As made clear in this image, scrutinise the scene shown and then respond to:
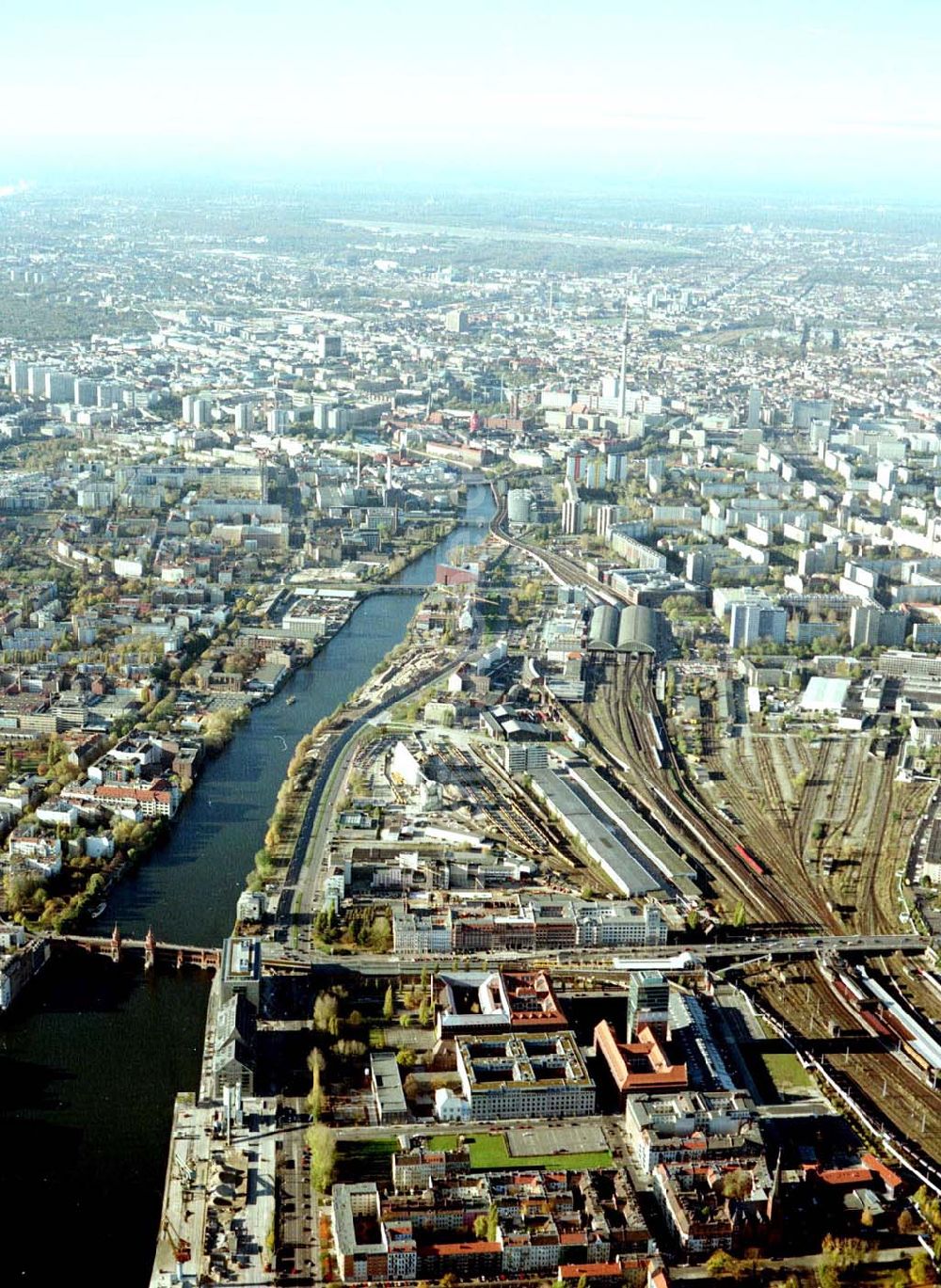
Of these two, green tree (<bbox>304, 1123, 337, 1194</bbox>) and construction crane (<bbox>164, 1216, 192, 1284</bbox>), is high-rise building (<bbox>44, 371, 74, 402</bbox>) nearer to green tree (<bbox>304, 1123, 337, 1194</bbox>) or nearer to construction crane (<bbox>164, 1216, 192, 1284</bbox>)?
green tree (<bbox>304, 1123, 337, 1194</bbox>)

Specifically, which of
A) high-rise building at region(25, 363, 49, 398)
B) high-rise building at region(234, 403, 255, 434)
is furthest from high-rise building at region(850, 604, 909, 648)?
high-rise building at region(25, 363, 49, 398)

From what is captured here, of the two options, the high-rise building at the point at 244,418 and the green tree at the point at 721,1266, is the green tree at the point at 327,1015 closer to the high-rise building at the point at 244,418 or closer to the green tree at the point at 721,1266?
the green tree at the point at 721,1266

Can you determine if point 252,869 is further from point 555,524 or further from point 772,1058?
point 555,524

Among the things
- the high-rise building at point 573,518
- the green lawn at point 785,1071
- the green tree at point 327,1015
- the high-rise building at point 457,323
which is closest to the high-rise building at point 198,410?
the high-rise building at point 573,518

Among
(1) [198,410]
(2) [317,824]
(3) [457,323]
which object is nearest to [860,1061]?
(2) [317,824]

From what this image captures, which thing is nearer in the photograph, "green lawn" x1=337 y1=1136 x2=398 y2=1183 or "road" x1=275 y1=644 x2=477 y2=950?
"green lawn" x1=337 y1=1136 x2=398 y2=1183
